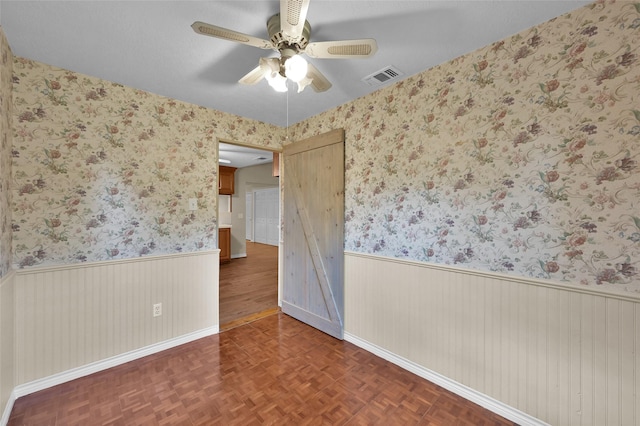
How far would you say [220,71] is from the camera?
2012 millimetres

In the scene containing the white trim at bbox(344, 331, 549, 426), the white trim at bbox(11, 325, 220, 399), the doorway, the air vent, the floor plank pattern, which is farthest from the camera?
the doorway

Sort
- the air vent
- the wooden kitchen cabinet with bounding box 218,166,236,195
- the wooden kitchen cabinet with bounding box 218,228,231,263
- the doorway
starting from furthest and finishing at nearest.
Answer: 1. the wooden kitchen cabinet with bounding box 218,166,236,195
2. the wooden kitchen cabinet with bounding box 218,228,231,263
3. the doorway
4. the air vent

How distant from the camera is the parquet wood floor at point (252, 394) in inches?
64.6

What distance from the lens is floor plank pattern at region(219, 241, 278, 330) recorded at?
334 centimetres

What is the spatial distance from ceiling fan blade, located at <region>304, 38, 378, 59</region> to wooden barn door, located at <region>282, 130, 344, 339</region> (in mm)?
1251

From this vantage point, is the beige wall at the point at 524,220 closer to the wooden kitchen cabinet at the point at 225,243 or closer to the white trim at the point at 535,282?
the white trim at the point at 535,282

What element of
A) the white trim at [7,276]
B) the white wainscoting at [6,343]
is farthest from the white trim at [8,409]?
the white trim at [7,276]

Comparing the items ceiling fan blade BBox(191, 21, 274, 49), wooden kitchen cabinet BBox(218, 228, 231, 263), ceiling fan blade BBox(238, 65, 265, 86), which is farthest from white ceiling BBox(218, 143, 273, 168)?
ceiling fan blade BBox(191, 21, 274, 49)

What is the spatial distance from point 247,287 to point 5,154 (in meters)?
3.19

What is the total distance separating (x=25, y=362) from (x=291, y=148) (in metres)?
2.89

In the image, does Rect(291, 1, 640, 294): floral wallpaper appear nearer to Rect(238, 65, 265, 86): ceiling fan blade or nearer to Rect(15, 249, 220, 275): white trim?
Rect(238, 65, 265, 86): ceiling fan blade

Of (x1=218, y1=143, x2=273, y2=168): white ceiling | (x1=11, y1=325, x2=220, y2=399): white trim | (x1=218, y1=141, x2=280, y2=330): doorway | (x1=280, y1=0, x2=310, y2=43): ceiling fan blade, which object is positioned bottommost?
(x1=11, y1=325, x2=220, y2=399): white trim

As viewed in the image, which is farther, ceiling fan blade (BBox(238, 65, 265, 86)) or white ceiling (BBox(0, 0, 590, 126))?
ceiling fan blade (BBox(238, 65, 265, 86))

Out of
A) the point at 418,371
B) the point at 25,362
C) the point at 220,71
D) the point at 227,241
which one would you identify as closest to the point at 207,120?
the point at 220,71
